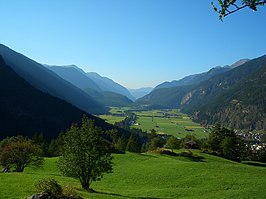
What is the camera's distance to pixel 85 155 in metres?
36.6

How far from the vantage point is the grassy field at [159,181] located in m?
36.0

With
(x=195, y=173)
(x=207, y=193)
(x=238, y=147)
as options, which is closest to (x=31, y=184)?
(x=207, y=193)

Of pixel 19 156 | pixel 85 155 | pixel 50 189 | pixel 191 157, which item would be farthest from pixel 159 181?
pixel 191 157

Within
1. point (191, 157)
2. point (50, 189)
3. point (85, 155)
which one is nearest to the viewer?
point (50, 189)

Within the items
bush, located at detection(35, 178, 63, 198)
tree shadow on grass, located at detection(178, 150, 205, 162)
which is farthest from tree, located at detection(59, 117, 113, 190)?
tree shadow on grass, located at detection(178, 150, 205, 162)

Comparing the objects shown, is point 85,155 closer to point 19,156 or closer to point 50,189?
point 50,189

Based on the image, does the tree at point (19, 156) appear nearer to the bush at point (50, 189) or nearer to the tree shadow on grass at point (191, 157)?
the tree shadow on grass at point (191, 157)

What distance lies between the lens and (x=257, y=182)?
43.6m

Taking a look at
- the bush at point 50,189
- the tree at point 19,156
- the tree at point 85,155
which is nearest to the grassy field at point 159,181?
the tree at point 85,155

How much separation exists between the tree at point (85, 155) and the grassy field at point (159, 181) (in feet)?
6.05

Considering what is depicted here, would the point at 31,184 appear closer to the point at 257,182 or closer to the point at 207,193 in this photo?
the point at 207,193

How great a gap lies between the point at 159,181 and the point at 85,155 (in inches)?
670

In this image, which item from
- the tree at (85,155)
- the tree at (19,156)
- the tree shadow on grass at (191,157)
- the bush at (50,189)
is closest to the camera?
the bush at (50,189)

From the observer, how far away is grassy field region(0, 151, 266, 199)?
Answer: 36013 millimetres
